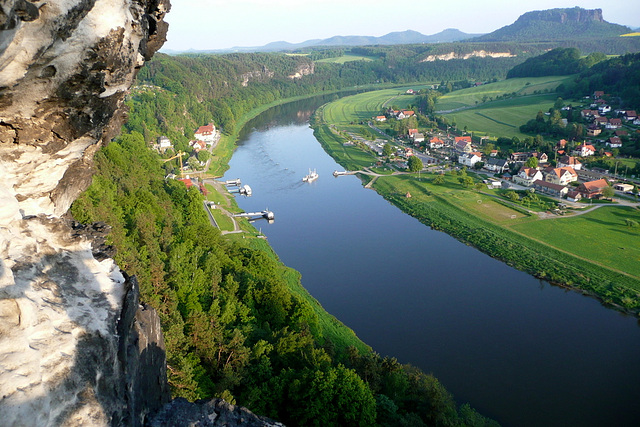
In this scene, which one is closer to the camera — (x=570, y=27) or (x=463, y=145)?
(x=463, y=145)

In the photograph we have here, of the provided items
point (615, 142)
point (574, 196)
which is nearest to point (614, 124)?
point (615, 142)

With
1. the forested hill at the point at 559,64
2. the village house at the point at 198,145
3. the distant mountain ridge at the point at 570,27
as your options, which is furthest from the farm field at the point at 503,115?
the distant mountain ridge at the point at 570,27

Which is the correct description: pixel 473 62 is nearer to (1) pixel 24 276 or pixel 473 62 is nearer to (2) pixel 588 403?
(2) pixel 588 403

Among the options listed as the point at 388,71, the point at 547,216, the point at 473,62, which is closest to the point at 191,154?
the point at 547,216

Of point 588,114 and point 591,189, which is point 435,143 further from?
point 588,114

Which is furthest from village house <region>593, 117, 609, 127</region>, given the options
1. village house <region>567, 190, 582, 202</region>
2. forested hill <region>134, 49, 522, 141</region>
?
forested hill <region>134, 49, 522, 141</region>

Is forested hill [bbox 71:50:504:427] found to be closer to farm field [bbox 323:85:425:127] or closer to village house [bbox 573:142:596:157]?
village house [bbox 573:142:596:157]
